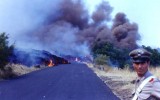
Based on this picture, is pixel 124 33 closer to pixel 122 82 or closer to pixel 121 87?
pixel 122 82

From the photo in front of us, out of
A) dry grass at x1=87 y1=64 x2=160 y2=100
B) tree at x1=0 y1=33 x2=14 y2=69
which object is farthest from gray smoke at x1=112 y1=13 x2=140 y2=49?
tree at x1=0 y1=33 x2=14 y2=69

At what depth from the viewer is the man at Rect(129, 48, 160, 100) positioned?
11.7 feet

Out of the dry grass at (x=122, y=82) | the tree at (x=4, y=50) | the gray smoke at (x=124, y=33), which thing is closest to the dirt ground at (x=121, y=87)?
the dry grass at (x=122, y=82)

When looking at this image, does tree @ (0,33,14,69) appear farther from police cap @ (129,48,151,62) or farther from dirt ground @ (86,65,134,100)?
police cap @ (129,48,151,62)

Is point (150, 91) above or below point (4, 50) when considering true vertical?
below

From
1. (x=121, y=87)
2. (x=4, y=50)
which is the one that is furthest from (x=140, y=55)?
(x=4, y=50)

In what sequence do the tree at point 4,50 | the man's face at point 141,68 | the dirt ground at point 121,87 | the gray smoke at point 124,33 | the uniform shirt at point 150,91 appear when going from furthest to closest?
1. the gray smoke at point 124,33
2. the tree at point 4,50
3. the dirt ground at point 121,87
4. the man's face at point 141,68
5. the uniform shirt at point 150,91

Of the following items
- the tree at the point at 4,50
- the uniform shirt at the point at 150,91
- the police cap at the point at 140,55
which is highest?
the tree at the point at 4,50

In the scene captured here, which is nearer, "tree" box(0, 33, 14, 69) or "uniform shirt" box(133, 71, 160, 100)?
"uniform shirt" box(133, 71, 160, 100)

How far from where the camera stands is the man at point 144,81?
3.55 meters

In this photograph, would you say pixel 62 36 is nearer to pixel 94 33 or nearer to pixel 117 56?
pixel 94 33

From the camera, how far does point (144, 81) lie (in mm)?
3590

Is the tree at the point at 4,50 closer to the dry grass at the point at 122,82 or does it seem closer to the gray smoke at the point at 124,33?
the dry grass at the point at 122,82

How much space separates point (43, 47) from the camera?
7462cm
